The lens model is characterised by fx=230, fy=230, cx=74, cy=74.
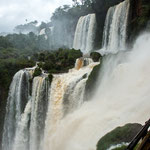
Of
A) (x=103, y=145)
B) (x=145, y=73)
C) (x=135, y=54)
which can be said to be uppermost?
(x=135, y=54)

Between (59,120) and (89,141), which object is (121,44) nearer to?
(59,120)

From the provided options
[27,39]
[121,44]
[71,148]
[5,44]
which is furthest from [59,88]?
[27,39]

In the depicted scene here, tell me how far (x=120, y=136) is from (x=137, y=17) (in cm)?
1753

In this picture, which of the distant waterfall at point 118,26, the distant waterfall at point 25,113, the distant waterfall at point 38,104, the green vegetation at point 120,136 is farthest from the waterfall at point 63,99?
the distant waterfall at point 118,26

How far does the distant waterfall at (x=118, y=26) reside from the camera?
78.6 feet

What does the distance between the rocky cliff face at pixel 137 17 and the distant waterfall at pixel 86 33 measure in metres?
7.91

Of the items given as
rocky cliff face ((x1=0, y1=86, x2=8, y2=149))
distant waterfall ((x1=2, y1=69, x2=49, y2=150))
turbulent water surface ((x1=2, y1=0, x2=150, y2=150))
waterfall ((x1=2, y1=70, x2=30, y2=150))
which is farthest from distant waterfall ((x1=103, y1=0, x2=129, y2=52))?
rocky cliff face ((x1=0, y1=86, x2=8, y2=149))

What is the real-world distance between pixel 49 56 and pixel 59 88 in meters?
9.97

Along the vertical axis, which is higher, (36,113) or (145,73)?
(145,73)

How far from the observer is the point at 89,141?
10344 mm

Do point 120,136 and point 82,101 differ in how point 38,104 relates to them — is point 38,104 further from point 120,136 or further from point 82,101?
point 120,136

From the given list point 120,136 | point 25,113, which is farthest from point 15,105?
point 120,136

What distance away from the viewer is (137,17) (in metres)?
23.2

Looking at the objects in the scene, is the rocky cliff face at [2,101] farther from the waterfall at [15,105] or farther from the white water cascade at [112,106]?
the white water cascade at [112,106]
